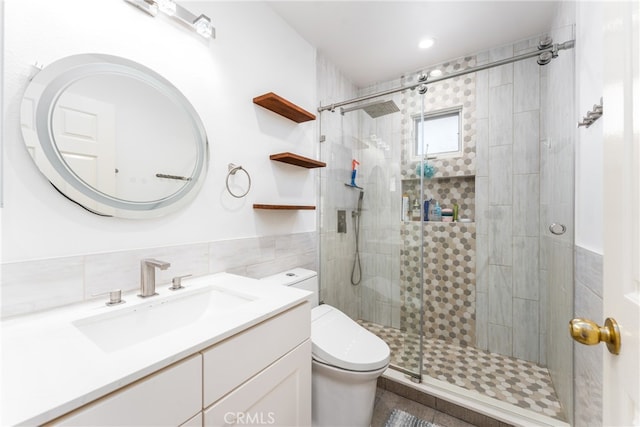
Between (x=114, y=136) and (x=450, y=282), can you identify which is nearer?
(x=114, y=136)

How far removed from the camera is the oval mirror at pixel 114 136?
0.86 metres

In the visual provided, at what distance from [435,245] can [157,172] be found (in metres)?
2.15

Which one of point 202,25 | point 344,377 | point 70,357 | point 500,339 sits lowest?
point 500,339

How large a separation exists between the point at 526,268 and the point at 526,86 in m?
1.38

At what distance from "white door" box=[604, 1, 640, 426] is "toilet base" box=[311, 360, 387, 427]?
933 millimetres

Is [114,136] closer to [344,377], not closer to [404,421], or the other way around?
[344,377]

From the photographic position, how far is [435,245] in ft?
7.59

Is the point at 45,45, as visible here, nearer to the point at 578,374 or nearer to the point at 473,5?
the point at 473,5

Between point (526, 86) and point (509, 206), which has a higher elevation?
point (526, 86)

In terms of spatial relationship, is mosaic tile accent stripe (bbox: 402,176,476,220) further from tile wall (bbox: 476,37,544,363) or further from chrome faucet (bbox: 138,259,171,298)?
chrome faucet (bbox: 138,259,171,298)

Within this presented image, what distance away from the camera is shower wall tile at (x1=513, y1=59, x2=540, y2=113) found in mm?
1929

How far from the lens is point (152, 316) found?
0.96 m

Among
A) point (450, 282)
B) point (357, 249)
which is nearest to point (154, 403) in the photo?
point (357, 249)

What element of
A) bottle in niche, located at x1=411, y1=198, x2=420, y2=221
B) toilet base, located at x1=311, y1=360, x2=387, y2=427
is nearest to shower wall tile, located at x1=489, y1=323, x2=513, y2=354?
bottle in niche, located at x1=411, y1=198, x2=420, y2=221
